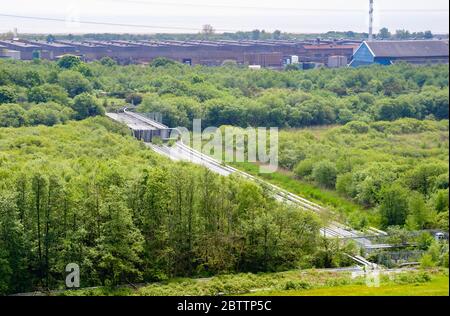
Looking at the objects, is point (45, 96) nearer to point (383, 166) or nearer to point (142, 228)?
point (383, 166)

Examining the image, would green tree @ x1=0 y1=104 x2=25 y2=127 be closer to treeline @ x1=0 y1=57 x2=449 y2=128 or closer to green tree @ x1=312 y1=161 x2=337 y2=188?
treeline @ x1=0 y1=57 x2=449 y2=128

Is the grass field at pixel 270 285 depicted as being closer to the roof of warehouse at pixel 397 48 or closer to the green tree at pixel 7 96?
the green tree at pixel 7 96

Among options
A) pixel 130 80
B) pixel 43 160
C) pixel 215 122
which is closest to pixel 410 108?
pixel 215 122

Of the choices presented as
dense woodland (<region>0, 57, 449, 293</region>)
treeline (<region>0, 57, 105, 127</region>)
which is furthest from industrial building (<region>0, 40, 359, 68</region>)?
dense woodland (<region>0, 57, 449, 293</region>)

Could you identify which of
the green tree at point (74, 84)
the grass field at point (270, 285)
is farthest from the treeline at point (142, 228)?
the green tree at point (74, 84)

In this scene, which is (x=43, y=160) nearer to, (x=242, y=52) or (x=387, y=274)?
(x=387, y=274)
